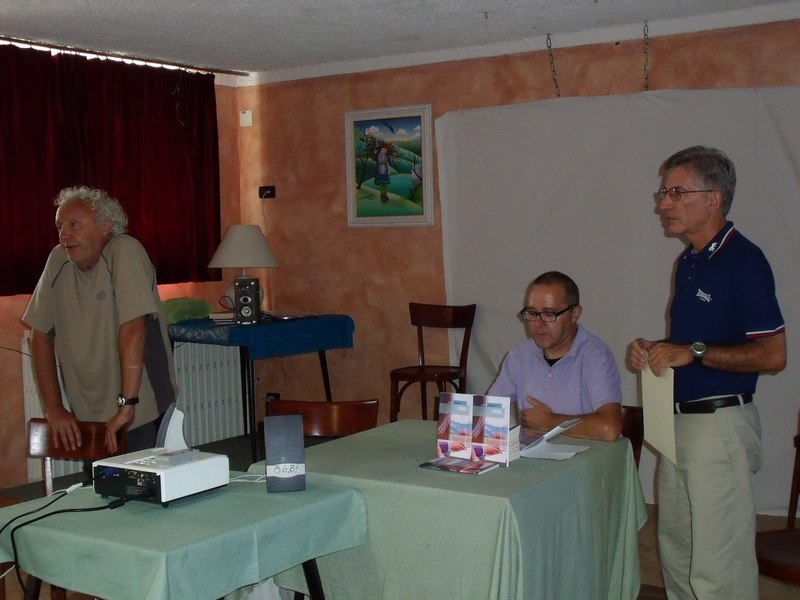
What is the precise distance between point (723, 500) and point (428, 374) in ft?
9.31

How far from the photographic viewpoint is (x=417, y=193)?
6.11 meters

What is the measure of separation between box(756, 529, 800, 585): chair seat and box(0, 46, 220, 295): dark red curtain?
4.13 meters

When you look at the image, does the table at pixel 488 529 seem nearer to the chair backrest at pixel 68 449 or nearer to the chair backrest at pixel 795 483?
the chair backrest at pixel 68 449

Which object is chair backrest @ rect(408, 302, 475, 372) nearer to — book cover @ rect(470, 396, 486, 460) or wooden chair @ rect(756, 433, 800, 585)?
wooden chair @ rect(756, 433, 800, 585)

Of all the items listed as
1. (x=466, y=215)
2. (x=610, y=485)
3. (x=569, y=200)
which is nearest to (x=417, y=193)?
(x=466, y=215)

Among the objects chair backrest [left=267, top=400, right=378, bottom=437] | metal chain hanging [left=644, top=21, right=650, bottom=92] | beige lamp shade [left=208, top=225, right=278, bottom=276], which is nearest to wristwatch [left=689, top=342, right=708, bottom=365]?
chair backrest [left=267, top=400, right=378, bottom=437]

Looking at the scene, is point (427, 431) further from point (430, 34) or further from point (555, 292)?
point (430, 34)

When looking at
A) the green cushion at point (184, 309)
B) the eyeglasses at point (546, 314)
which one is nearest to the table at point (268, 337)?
the green cushion at point (184, 309)

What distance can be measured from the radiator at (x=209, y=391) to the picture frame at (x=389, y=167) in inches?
49.9

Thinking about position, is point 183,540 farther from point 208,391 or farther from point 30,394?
point 208,391

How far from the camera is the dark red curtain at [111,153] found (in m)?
5.37

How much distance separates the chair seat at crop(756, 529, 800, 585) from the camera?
273cm

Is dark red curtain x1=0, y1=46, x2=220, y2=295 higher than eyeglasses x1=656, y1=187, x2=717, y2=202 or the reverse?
higher

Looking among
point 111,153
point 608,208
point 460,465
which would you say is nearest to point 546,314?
point 460,465
